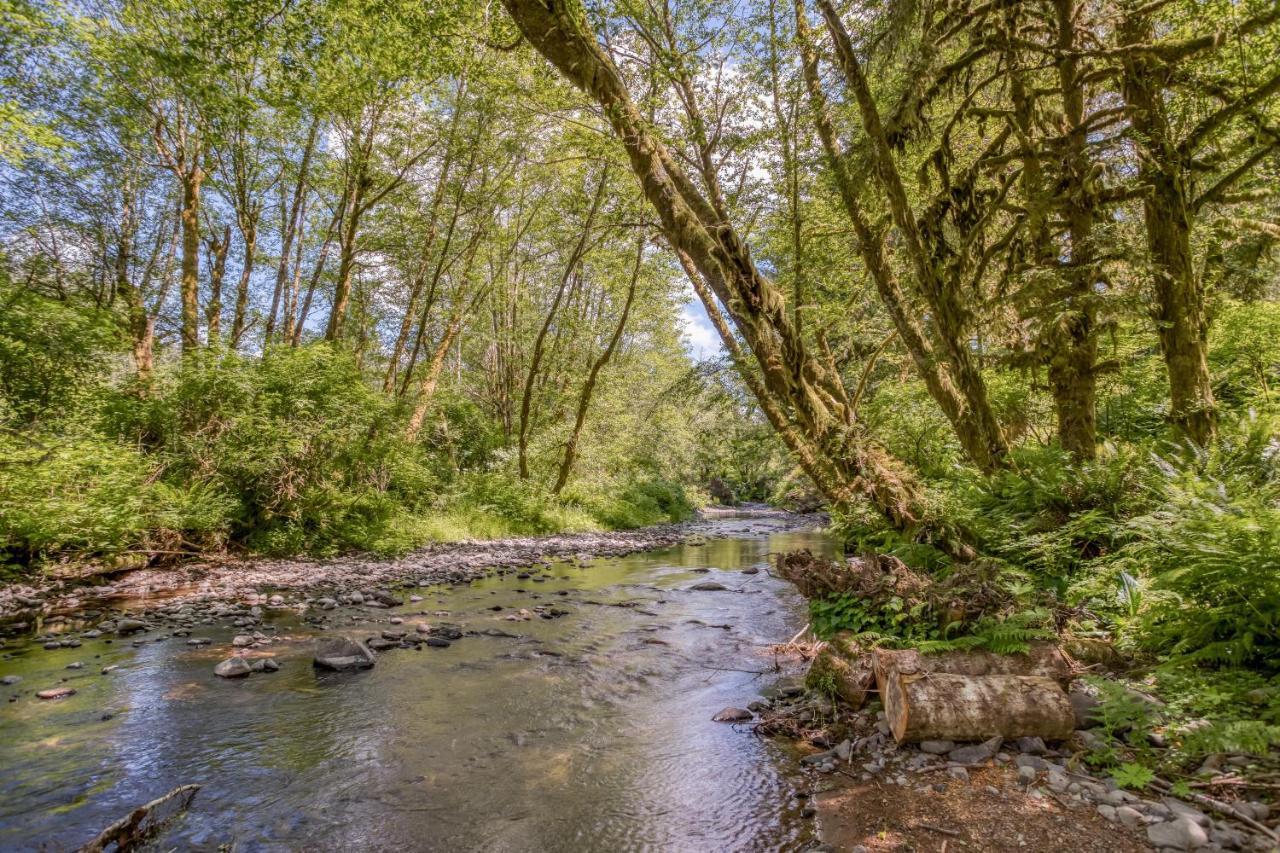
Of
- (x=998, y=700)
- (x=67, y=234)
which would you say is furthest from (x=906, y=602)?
(x=67, y=234)

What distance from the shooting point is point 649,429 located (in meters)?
32.2

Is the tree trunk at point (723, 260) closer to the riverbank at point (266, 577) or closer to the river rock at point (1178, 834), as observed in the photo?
the river rock at point (1178, 834)

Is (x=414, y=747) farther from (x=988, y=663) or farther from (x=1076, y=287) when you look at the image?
(x=1076, y=287)

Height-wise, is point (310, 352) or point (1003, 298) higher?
point (310, 352)

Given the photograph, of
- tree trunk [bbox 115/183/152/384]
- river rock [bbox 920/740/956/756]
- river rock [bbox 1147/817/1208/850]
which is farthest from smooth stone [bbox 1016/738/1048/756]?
tree trunk [bbox 115/183/152/384]

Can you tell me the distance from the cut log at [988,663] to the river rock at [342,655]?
16.9ft

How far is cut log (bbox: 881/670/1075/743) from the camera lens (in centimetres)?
359

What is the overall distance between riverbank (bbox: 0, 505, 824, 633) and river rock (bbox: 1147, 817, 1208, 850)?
384 inches

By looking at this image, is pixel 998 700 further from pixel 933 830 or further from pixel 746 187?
pixel 746 187

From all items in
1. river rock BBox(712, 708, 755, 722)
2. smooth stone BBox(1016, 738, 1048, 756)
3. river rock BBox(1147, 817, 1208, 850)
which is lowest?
river rock BBox(712, 708, 755, 722)

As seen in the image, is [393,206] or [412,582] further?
[393,206]

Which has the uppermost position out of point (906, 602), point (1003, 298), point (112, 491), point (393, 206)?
point (393, 206)

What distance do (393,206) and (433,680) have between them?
1868 centimetres

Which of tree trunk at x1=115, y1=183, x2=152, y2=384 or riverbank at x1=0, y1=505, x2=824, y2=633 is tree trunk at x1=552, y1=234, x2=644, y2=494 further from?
tree trunk at x1=115, y1=183, x2=152, y2=384
